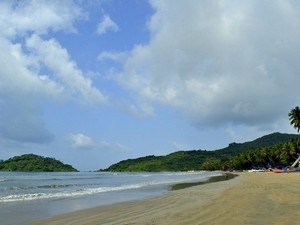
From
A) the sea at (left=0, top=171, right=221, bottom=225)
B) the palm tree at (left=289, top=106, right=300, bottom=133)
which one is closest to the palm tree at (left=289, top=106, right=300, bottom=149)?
the palm tree at (left=289, top=106, right=300, bottom=133)

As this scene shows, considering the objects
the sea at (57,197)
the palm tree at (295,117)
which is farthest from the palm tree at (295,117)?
the sea at (57,197)

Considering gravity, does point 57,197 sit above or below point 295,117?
below

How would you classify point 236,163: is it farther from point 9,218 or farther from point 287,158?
point 9,218

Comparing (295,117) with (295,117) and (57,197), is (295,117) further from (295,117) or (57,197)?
(57,197)

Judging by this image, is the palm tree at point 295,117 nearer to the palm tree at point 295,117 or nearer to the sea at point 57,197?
the palm tree at point 295,117

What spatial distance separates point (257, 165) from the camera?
518 ft

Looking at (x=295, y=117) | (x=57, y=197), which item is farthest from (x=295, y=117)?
(x=57, y=197)

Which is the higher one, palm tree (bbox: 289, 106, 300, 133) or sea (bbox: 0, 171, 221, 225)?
palm tree (bbox: 289, 106, 300, 133)

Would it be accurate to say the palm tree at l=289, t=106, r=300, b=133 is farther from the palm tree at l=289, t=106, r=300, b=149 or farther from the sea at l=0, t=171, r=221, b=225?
the sea at l=0, t=171, r=221, b=225

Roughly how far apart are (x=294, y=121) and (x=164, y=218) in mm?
102303

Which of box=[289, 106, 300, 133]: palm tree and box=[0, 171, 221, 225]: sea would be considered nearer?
box=[0, 171, 221, 225]: sea

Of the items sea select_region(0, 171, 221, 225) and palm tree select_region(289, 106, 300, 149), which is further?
palm tree select_region(289, 106, 300, 149)

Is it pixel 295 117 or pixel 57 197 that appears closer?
pixel 57 197

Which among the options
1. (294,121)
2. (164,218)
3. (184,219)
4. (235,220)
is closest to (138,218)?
(164,218)
